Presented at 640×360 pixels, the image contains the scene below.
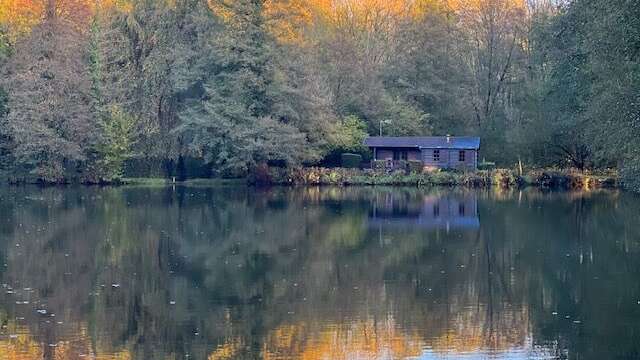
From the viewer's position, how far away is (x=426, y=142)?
57.0 m

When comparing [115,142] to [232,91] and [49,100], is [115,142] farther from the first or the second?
[232,91]

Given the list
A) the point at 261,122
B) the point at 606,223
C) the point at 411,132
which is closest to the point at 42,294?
the point at 606,223

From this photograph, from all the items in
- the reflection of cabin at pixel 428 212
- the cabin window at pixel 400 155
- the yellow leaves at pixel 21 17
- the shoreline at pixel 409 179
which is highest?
the yellow leaves at pixel 21 17

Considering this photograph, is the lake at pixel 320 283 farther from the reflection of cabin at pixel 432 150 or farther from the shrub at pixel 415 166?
the reflection of cabin at pixel 432 150

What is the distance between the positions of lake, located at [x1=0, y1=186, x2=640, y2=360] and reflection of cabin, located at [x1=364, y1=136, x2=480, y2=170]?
1775 centimetres

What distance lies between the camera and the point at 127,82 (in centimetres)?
5612

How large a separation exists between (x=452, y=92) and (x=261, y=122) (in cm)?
1553

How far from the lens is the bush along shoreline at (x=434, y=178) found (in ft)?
171

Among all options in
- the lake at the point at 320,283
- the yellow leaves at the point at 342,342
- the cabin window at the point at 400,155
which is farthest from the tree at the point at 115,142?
the yellow leaves at the point at 342,342

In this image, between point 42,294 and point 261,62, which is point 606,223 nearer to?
point 42,294

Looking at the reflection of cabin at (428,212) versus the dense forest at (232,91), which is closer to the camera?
the reflection of cabin at (428,212)

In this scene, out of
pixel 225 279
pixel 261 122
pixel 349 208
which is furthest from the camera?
pixel 261 122


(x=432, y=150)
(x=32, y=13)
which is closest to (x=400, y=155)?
(x=432, y=150)

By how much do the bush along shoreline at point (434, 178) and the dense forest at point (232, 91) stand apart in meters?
0.97
